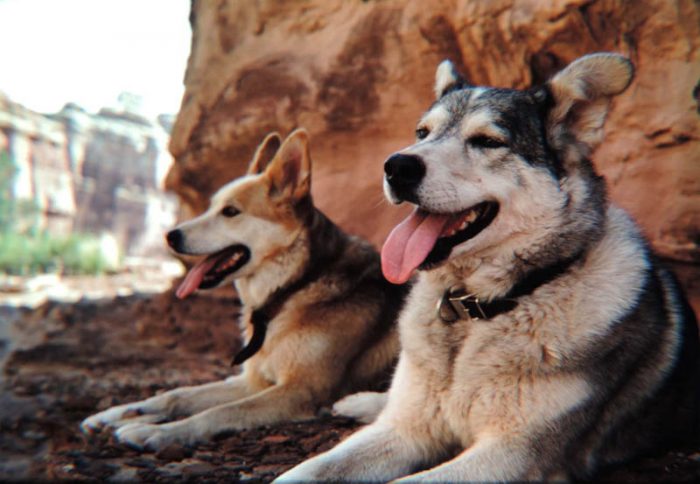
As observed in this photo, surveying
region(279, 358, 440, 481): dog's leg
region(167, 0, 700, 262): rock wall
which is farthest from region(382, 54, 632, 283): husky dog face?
region(167, 0, 700, 262): rock wall

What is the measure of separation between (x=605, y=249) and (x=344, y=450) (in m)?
1.22

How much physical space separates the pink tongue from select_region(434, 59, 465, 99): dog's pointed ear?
1.83m

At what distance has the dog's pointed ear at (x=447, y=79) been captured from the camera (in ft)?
8.73

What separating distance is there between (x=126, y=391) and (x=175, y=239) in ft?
3.65

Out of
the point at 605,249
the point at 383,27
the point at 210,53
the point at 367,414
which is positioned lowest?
the point at 367,414

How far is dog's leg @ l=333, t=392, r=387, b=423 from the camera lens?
285 centimetres

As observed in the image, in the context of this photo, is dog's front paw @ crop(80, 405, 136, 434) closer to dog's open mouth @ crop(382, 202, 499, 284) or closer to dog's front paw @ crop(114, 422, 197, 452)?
dog's front paw @ crop(114, 422, 197, 452)

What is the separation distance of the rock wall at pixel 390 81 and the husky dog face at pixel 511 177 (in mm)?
1868

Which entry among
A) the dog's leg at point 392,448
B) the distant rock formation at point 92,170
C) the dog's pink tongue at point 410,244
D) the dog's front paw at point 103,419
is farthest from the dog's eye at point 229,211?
the distant rock formation at point 92,170

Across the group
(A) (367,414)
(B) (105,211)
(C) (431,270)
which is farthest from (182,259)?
(B) (105,211)

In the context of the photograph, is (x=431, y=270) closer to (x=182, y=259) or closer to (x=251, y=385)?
(x=251, y=385)

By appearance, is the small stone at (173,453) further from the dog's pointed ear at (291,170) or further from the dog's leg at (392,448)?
the dog's pointed ear at (291,170)

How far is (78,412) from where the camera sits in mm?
3209

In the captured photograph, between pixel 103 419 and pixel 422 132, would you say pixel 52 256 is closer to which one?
pixel 103 419
